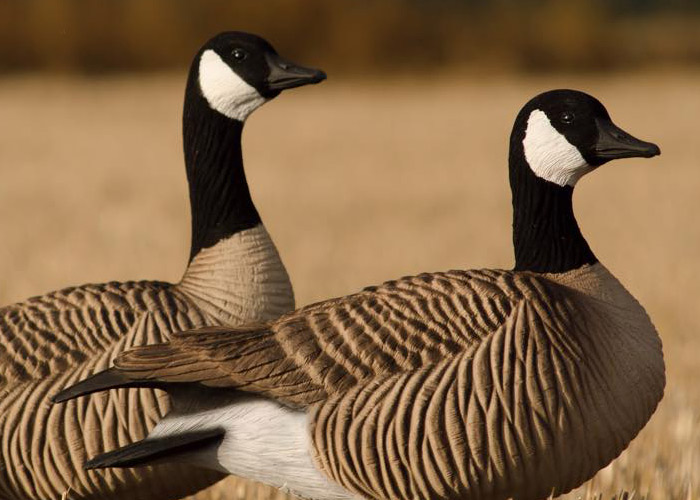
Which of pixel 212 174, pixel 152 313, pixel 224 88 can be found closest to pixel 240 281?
pixel 152 313

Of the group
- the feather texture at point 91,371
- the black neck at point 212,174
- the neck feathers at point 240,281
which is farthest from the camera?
the black neck at point 212,174

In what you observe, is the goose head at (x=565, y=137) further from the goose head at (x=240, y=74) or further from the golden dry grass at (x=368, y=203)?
the golden dry grass at (x=368, y=203)

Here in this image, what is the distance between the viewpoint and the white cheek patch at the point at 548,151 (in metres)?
4.55

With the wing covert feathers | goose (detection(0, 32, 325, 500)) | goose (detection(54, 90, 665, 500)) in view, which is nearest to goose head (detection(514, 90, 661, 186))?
goose (detection(54, 90, 665, 500))

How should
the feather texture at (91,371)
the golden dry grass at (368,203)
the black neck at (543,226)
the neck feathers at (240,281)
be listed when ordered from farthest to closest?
the golden dry grass at (368,203) → the neck feathers at (240,281) → the black neck at (543,226) → the feather texture at (91,371)

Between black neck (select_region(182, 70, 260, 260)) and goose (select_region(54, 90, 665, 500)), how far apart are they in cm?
Answer: 108

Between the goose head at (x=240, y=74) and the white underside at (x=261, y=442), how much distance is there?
1.76 meters

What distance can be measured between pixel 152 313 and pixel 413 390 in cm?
130

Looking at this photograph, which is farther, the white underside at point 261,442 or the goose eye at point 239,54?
the goose eye at point 239,54

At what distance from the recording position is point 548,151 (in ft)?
14.9

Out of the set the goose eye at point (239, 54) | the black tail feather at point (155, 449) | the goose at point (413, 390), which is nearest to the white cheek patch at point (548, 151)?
the goose at point (413, 390)

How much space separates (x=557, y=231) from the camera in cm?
453

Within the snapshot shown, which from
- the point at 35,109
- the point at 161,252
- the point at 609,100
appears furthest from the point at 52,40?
the point at 161,252

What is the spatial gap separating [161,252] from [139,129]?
1607cm
